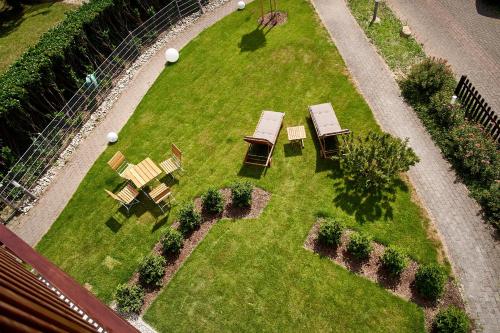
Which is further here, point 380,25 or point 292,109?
point 380,25

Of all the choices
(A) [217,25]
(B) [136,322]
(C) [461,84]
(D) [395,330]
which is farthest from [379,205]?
(A) [217,25]

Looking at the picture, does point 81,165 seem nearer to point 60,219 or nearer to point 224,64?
point 60,219

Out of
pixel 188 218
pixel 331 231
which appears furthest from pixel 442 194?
pixel 188 218

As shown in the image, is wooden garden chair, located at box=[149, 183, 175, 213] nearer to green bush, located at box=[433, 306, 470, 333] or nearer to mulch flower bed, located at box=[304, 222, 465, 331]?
mulch flower bed, located at box=[304, 222, 465, 331]

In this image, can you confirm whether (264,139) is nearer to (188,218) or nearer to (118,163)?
(188,218)

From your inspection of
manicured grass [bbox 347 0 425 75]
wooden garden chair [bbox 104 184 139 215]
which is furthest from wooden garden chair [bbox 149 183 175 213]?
manicured grass [bbox 347 0 425 75]

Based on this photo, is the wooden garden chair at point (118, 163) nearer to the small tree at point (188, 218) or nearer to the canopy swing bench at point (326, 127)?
the small tree at point (188, 218)

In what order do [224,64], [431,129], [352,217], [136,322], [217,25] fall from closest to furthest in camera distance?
[136,322] → [352,217] → [431,129] → [224,64] → [217,25]
